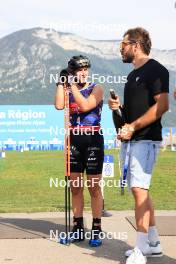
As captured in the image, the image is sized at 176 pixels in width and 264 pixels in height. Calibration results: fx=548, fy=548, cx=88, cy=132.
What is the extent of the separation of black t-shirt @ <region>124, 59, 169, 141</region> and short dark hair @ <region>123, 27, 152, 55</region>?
163mm

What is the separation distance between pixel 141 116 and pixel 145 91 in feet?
0.74

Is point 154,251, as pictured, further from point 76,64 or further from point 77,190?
point 76,64

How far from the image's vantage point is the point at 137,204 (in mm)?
4934

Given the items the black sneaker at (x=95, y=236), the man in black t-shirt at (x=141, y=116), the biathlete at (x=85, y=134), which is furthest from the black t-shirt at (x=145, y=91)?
the black sneaker at (x=95, y=236)

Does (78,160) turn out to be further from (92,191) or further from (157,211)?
(157,211)

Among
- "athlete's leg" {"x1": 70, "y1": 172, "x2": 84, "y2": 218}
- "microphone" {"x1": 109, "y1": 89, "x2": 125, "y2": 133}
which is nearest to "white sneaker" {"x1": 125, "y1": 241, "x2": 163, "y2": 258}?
"athlete's leg" {"x1": 70, "y1": 172, "x2": 84, "y2": 218}

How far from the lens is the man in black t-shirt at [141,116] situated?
485cm

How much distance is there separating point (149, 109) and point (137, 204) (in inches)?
33.9

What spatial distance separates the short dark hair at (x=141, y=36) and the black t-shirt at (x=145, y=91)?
0.54ft

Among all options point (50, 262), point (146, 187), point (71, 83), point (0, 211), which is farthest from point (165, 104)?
point (0, 211)

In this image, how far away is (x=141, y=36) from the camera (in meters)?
5.00

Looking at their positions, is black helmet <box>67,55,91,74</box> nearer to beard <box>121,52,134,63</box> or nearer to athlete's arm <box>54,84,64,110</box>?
athlete's arm <box>54,84,64,110</box>

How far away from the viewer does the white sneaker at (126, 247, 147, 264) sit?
15.7 ft

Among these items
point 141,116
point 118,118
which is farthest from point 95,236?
point 141,116
